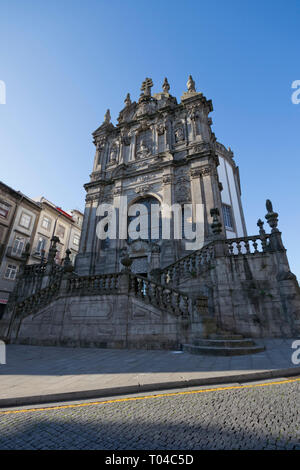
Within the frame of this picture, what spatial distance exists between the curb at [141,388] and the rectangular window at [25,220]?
26.7m

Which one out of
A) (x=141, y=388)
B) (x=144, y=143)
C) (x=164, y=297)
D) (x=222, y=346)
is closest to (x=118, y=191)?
(x=144, y=143)

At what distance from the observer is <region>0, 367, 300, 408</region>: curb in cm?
340

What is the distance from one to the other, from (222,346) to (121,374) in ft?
11.8

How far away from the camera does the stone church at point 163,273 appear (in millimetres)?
8271

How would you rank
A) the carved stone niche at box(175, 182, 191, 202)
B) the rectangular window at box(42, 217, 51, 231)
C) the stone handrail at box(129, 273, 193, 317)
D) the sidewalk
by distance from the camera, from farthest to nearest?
1. the rectangular window at box(42, 217, 51, 231)
2. the carved stone niche at box(175, 182, 191, 202)
3. the stone handrail at box(129, 273, 193, 317)
4. the sidewalk

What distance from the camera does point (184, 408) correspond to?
9.91 ft

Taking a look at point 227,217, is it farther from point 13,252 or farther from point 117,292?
point 13,252

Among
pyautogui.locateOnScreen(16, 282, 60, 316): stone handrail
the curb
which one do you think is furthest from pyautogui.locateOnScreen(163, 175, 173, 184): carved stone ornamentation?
the curb

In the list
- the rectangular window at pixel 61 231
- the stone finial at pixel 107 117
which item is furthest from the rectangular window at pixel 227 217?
the rectangular window at pixel 61 231

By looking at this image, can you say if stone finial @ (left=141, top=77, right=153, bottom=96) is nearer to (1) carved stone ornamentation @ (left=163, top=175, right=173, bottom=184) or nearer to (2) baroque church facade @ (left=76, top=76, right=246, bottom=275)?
(2) baroque church facade @ (left=76, top=76, right=246, bottom=275)

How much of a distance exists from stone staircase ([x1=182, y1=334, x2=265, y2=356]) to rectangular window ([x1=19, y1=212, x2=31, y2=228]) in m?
25.9

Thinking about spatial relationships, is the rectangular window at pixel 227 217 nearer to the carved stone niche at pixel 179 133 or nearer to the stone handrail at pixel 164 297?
the carved stone niche at pixel 179 133

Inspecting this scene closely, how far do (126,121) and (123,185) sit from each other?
28.6 ft

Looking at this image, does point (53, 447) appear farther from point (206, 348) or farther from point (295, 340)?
point (295, 340)
